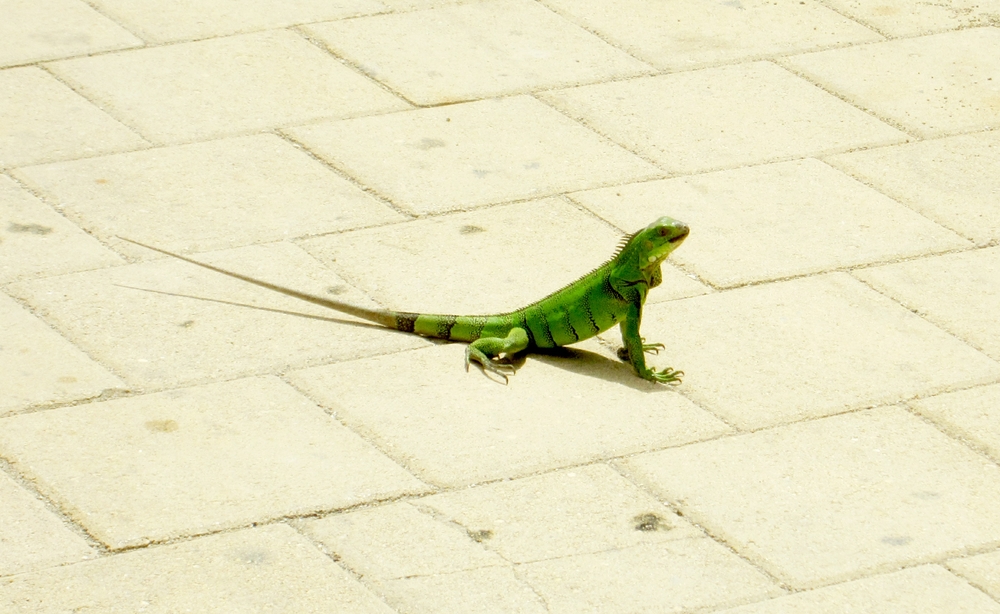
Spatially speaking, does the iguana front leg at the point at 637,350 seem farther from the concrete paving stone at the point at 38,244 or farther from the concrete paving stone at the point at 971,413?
the concrete paving stone at the point at 38,244

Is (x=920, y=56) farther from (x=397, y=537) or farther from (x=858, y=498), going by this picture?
(x=397, y=537)

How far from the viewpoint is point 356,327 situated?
21.6ft

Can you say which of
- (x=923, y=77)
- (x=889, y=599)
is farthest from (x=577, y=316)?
(x=923, y=77)

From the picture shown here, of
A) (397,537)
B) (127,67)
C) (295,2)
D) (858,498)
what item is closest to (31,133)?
(127,67)

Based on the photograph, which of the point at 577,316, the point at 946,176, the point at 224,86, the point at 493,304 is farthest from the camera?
the point at 224,86

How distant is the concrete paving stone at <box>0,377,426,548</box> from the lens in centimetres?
536

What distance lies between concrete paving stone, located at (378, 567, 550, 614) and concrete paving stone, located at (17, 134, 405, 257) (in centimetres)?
262

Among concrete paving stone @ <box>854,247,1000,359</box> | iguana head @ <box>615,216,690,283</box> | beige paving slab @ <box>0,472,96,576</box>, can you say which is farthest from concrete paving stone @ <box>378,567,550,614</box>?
concrete paving stone @ <box>854,247,1000,359</box>

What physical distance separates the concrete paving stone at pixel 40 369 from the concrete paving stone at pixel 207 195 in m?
0.80

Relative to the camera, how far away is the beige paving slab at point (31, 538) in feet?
16.7

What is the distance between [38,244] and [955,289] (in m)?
4.03

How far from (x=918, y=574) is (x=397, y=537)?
1.68 metres

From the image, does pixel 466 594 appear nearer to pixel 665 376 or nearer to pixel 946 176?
pixel 665 376

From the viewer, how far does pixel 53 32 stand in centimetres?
935
